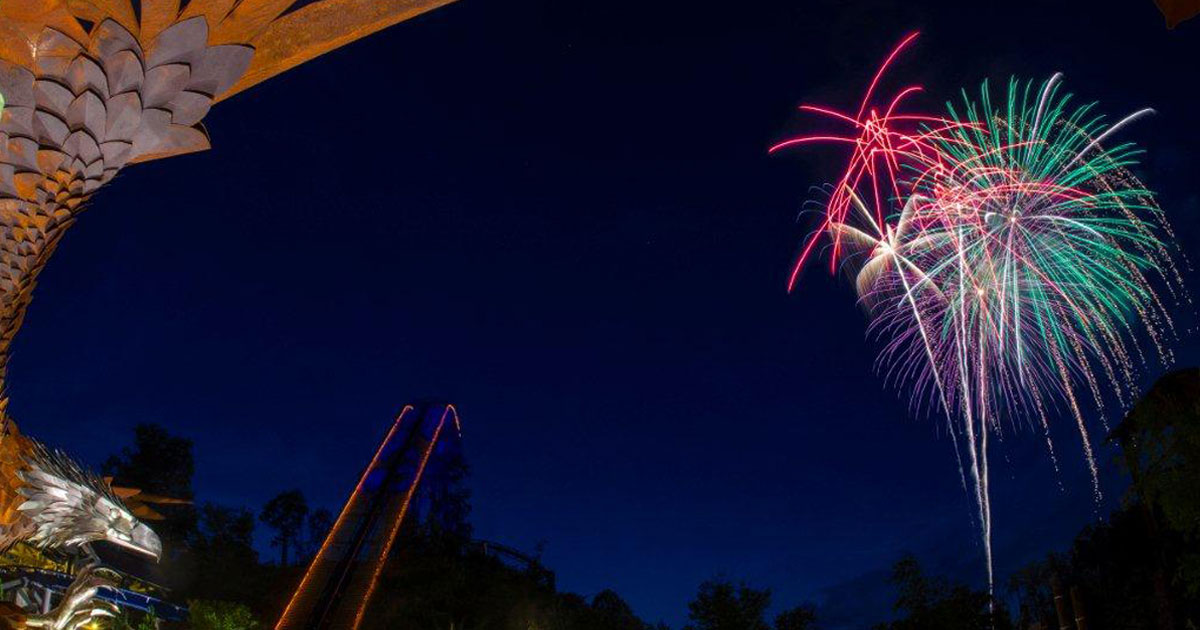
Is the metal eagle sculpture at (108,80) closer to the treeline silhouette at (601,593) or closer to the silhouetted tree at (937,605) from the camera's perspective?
the treeline silhouette at (601,593)

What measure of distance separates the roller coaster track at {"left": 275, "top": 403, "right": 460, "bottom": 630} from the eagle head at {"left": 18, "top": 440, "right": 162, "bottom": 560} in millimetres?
7908

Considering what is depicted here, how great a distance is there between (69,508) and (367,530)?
10.8m

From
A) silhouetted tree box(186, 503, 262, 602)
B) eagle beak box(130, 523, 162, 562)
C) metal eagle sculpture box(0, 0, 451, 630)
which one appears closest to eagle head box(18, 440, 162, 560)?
eagle beak box(130, 523, 162, 562)

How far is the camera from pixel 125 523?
5.54 metres

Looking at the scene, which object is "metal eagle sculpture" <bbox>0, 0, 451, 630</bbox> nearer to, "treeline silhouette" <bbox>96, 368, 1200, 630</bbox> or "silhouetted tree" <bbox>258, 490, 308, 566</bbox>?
"treeline silhouette" <bbox>96, 368, 1200, 630</bbox>

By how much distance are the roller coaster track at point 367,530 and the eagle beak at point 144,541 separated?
7539 millimetres

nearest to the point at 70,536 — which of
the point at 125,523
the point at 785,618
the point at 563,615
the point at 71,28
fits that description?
the point at 125,523

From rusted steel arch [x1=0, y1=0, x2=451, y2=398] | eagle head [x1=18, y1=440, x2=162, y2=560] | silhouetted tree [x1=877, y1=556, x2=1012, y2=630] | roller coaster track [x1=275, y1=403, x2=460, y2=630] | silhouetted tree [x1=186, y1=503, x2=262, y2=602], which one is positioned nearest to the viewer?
rusted steel arch [x1=0, y1=0, x2=451, y2=398]

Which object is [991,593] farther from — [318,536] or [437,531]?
[318,536]

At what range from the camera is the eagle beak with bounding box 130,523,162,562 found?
5605mm

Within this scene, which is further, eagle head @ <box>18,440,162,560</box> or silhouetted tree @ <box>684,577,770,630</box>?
silhouetted tree @ <box>684,577,770,630</box>

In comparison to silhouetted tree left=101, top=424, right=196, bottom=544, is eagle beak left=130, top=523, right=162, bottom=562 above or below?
below

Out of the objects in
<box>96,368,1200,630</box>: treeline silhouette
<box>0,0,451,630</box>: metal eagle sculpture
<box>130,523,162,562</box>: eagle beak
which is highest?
<box>96,368,1200,630</box>: treeline silhouette

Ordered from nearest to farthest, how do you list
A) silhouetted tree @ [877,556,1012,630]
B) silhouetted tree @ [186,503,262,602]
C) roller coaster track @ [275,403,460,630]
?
roller coaster track @ [275,403,460,630] → silhouetted tree @ [186,503,262,602] → silhouetted tree @ [877,556,1012,630]
